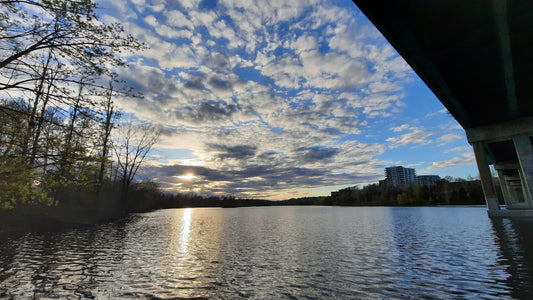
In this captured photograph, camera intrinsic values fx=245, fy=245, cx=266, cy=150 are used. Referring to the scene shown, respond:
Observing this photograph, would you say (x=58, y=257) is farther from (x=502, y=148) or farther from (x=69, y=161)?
(x=502, y=148)

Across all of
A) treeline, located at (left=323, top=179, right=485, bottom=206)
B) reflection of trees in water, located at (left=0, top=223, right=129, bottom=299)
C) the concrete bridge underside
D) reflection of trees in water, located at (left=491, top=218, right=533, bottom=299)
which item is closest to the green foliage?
reflection of trees in water, located at (left=0, top=223, right=129, bottom=299)

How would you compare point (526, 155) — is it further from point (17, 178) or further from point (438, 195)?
point (438, 195)

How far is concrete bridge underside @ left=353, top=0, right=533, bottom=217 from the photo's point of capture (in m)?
13.4

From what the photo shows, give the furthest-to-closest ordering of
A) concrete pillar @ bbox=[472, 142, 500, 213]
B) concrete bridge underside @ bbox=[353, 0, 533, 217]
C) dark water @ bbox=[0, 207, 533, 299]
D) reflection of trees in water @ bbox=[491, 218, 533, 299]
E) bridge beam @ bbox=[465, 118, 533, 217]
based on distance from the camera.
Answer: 1. concrete pillar @ bbox=[472, 142, 500, 213]
2. bridge beam @ bbox=[465, 118, 533, 217]
3. concrete bridge underside @ bbox=[353, 0, 533, 217]
4. dark water @ bbox=[0, 207, 533, 299]
5. reflection of trees in water @ bbox=[491, 218, 533, 299]

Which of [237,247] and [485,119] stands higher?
[485,119]

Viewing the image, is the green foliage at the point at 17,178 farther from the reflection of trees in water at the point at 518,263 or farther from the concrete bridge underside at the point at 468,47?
the reflection of trees in water at the point at 518,263

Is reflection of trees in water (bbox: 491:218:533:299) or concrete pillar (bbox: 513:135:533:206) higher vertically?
concrete pillar (bbox: 513:135:533:206)

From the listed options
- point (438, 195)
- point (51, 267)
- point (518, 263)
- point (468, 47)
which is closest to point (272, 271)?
point (51, 267)

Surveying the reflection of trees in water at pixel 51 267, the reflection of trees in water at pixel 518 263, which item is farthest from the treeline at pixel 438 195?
the reflection of trees in water at pixel 51 267

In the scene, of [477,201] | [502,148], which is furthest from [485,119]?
[477,201]

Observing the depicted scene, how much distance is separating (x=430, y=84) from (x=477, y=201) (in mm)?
139165

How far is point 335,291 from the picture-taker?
29.7 feet

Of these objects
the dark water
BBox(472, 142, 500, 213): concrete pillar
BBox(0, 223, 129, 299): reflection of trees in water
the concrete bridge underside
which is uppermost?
the concrete bridge underside

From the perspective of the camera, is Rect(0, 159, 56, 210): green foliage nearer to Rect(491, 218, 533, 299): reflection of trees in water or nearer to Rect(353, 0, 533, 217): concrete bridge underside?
Rect(353, 0, 533, 217): concrete bridge underside
